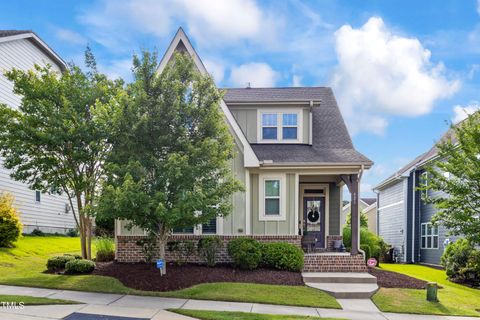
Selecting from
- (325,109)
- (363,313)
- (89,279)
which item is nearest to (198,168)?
(89,279)

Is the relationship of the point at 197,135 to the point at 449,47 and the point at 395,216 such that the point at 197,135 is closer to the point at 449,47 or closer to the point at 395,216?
the point at 449,47

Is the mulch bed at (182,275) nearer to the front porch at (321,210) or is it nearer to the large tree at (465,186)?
the front porch at (321,210)

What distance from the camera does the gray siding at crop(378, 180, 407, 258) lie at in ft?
88.2

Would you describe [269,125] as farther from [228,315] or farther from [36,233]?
[36,233]

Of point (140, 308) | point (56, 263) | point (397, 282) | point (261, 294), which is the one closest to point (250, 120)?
point (261, 294)

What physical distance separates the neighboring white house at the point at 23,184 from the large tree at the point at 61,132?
6890mm

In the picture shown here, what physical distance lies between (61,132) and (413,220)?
20.8 m

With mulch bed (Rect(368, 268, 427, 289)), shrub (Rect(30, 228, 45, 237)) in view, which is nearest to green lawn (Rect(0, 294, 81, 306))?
mulch bed (Rect(368, 268, 427, 289))

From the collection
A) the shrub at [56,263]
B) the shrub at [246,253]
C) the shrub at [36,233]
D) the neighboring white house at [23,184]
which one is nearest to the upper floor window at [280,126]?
the shrub at [246,253]

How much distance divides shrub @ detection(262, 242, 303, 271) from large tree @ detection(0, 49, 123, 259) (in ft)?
18.7

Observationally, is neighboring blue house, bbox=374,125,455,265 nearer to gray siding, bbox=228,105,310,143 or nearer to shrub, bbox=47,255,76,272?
gray siding, bbox=228,105,310,143

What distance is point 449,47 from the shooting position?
1544 centimetres

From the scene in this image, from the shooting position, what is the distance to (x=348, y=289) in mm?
11766

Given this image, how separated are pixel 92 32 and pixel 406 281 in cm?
1334
